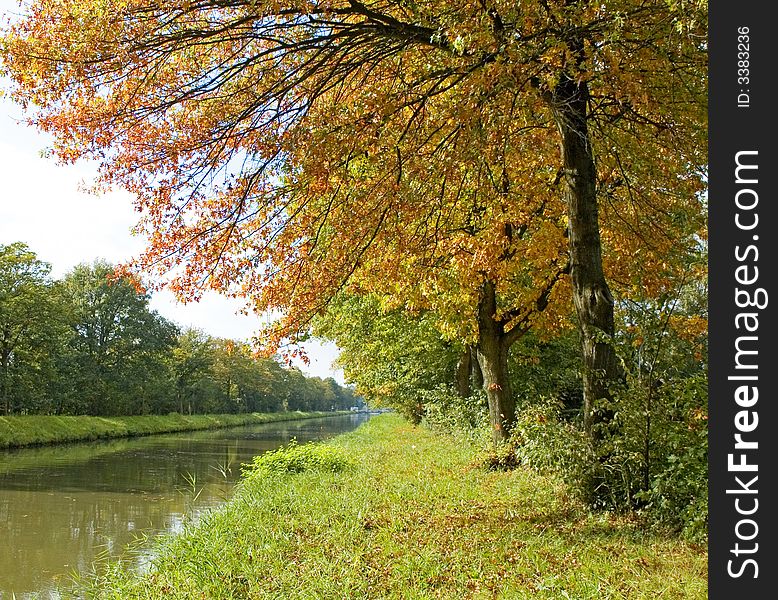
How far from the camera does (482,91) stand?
720 centimetres

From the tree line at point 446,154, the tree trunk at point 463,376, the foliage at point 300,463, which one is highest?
the tree line at point 446,154

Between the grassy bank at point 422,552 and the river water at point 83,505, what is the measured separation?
169 centimetres

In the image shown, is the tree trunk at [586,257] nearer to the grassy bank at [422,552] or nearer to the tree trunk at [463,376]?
the grassy bank at [422,552]

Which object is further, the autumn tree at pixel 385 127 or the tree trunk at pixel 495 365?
the tree trunk at pixel 495 365

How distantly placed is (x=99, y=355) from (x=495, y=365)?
44.8m

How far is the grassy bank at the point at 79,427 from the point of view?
95.6 feet

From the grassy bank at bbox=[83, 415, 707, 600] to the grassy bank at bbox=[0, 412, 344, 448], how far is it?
2376 centimetres

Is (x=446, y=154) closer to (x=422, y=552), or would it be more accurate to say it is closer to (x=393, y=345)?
(x=422, y=552)

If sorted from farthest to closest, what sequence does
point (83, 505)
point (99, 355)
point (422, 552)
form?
1. point (99, 355)
2. point (83, 505)
3. point (422, 552)

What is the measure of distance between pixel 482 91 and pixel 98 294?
169 feet

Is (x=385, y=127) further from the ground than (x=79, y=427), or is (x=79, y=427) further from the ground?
(x=385, y=127)

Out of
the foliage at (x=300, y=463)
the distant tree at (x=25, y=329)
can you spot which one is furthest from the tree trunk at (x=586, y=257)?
the distant tree at (x=25, y=329)

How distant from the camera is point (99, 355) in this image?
165 feet

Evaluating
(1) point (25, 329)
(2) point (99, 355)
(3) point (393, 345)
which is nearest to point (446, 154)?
(3) point (393, 345)
